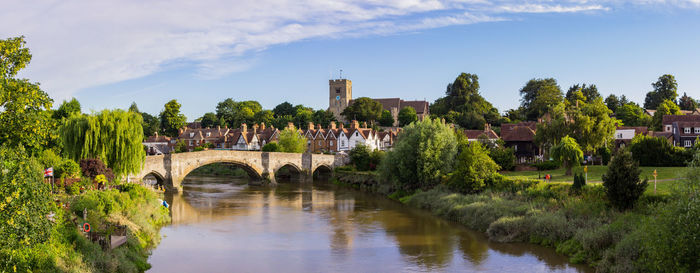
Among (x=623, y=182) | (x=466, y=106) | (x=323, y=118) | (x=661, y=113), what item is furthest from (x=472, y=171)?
(x=323, y=118)

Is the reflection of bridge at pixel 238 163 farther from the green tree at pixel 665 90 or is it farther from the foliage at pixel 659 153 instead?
the green tree at pixel 665 90

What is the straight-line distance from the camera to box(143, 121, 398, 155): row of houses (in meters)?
80.6

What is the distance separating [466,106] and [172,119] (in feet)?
186

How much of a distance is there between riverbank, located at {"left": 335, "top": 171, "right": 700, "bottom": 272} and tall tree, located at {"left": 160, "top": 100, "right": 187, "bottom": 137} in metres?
80.4

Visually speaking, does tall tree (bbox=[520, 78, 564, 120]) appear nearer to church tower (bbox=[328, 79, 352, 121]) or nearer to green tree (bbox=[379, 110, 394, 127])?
green tree (bbox=[379, 110, 394, 127])

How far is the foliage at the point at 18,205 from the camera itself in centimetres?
1152

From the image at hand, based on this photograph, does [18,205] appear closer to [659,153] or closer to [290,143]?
[659,153]

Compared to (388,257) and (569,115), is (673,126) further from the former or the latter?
(388,257)

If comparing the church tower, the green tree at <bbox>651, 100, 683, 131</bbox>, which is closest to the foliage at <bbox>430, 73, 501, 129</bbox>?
the green tree at <bbox>651, 100, 683, 131</bbox>

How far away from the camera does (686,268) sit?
50.9 ft

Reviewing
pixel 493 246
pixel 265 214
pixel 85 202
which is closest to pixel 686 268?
pixel 493 246

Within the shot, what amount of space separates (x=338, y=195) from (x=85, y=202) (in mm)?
27681

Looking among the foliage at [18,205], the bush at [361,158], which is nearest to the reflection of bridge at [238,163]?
the bush at [361,158]

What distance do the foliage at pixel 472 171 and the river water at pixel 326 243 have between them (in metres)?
3.15
